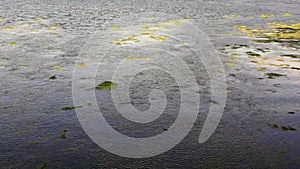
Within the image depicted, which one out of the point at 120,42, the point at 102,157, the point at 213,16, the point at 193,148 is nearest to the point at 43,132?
the point at 102,157

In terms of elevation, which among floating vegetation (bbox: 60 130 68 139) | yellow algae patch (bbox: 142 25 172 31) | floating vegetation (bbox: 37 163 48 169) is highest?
yellow algae patch (bbox: 142 25 172 31)

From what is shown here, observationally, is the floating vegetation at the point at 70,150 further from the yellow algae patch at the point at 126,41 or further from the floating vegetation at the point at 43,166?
the yellow algae patch at the point at 126,41

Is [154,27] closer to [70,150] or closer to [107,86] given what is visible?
[107,86]

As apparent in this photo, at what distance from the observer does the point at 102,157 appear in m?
6.75

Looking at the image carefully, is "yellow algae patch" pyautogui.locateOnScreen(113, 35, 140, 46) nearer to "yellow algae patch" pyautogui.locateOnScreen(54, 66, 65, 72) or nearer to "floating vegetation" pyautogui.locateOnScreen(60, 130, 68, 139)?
"yellow algae patch" pyautogui.locateOnScreen(54, 66, 65, 72)

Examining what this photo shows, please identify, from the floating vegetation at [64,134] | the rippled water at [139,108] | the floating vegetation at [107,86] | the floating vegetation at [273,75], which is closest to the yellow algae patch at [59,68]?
the rippled water at [139,108]

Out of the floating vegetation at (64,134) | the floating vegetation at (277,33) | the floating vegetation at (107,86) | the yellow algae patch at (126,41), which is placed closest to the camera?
the floating vegetation at (64,134)

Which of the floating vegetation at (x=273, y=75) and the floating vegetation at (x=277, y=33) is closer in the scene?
the floating vegetation at (x=273, y=75)

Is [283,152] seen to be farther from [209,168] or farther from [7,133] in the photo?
[7,133]

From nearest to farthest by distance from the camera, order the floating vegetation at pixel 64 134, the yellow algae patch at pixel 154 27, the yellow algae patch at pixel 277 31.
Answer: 1. the floating vegetation at pixel 64 134
2. the yellow algae patch at pixel 277 31
3. the yellow algae patch at pixel 154 27

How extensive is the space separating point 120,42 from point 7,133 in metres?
9.81

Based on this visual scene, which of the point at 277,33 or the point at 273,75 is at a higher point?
the point at 277,33

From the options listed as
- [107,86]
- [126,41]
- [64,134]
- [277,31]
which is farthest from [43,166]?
[277,31]

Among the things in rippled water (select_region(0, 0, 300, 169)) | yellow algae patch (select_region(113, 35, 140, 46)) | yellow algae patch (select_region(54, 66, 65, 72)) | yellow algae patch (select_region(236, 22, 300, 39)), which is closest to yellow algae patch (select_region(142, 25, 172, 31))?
yellow algae patch (select_region(113, 35, 140, 46))
